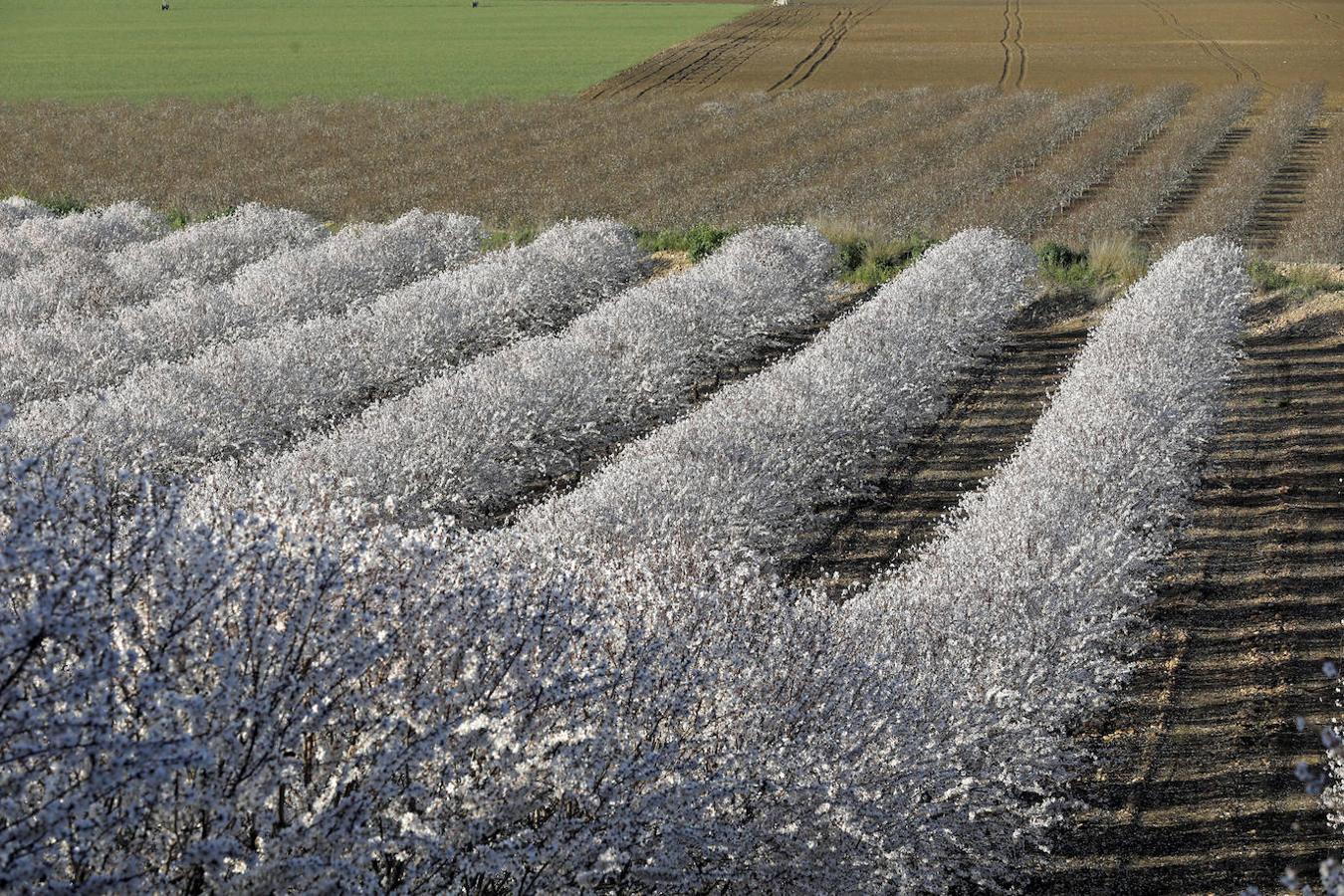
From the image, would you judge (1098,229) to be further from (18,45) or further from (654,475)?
(18,45)

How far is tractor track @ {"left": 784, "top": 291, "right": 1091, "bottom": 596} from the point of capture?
52.0 feet

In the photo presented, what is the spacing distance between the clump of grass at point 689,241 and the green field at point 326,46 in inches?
1154

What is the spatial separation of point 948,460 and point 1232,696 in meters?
6.33

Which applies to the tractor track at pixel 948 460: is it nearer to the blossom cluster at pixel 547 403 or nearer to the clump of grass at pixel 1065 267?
the clump of grass at pixel 1065 267

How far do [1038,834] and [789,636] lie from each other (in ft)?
7.89

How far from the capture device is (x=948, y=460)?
18766 millimetres

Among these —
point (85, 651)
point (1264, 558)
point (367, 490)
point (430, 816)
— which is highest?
point (85, 651)

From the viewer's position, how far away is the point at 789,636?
9.73m

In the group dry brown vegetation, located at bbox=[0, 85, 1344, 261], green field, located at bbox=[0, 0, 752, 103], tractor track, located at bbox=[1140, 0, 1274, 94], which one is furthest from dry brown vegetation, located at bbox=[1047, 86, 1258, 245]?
green field, located at bbox=[0, 0, 752, 103]

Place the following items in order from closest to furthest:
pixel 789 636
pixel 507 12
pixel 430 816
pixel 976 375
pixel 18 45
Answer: pixel 430 816
pixel 789 636
pixel 976 375
pixel 18 45
pixel 507 12

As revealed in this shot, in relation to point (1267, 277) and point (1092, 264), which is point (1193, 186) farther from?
point (1267, 277)

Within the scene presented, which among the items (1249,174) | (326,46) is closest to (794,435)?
(1249,174)

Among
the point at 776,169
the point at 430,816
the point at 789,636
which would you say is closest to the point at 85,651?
the point at 430,816

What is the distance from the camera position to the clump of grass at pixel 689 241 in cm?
2964
